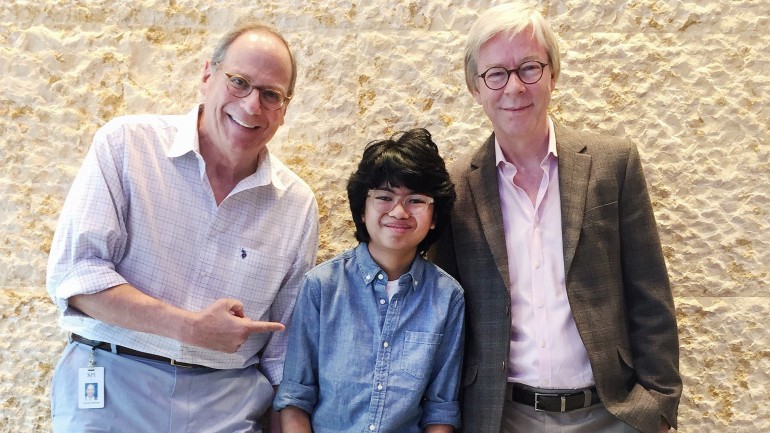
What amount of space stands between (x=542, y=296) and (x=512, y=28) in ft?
2.22

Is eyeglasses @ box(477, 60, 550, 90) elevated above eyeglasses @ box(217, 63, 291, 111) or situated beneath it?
elevated above

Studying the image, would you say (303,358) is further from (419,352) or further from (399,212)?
Answer: (399,212)

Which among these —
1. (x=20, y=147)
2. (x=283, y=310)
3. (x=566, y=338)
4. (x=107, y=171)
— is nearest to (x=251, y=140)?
(x=107, y=171)

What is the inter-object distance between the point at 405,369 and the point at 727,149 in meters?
1.17

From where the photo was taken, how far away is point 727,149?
6.56ft

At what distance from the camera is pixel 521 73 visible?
1.70 m

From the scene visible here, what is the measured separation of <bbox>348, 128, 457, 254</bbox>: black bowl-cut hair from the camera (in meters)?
1.69

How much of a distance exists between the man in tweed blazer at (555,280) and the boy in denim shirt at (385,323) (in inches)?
3.8

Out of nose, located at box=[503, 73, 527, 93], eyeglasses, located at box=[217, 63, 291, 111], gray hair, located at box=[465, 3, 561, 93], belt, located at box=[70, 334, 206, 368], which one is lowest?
belt, located at box=[70, 334, 206, 368]

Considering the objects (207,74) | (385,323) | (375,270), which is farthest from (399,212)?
(207,74)

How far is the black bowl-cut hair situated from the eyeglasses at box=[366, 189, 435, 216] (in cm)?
2

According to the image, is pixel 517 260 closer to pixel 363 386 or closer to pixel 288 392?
pixel 363 386

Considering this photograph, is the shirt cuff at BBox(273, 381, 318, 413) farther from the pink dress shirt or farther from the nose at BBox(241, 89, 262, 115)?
the nose at BBox(241, 89, 262, 115)

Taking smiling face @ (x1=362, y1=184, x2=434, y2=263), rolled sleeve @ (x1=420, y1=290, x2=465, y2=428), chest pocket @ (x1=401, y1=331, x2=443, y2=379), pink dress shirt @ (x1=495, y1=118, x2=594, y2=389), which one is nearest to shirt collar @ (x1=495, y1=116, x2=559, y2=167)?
pink dress shirt @ (x1=495, y1=118, x2=594, y2=389)
